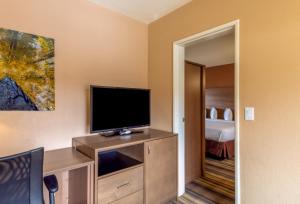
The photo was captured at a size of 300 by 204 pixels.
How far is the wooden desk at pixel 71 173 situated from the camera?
1.44 m

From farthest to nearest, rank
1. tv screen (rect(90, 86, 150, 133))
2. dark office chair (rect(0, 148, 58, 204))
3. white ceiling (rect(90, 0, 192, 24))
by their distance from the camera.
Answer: white ceiling (rect(90, 0, 192, 24)) < tv screen (rect(90, 86, 150, 133)) < dark office chair (rect(0, 148, 58, 204))

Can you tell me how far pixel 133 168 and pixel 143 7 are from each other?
2.06 m

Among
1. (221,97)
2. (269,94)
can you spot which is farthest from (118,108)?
(221,97)

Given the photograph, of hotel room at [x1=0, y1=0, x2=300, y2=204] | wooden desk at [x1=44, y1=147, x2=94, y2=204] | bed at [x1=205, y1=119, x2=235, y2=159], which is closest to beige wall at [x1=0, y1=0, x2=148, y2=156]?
hotel room at [x1=0, y1=0, x2=300, y2=204]

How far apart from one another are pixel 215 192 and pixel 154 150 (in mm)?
1210

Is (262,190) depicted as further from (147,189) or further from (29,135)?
(29,135)

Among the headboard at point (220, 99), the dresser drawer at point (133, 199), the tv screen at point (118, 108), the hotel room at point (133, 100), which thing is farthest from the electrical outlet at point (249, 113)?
the headboard at point (220, 99)

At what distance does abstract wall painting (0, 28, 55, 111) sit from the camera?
Result: 1594 mm

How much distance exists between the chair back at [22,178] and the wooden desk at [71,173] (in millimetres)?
225

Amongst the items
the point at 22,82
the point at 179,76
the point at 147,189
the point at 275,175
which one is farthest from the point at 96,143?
the point at 275,175

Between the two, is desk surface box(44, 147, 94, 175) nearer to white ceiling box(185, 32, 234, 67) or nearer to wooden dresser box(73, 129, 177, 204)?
wooden dresser box(73, 129, 177, 204)

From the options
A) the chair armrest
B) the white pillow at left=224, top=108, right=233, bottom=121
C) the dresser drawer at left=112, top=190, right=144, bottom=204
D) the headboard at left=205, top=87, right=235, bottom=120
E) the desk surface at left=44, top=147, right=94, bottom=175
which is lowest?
the dresser drawer at left=112, top=190, right=144, bottom=204

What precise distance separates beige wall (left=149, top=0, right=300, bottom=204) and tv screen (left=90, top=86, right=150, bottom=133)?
120 centimetres

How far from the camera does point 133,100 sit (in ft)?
7.40
